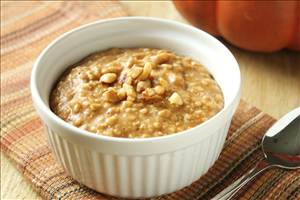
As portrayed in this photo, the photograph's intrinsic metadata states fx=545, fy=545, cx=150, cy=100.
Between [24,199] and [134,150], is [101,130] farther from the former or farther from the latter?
[24,199]

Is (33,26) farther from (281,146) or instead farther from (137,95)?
(281,146)

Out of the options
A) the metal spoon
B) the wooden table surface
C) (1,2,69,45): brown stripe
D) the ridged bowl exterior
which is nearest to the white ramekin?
the ridged bowl exterior

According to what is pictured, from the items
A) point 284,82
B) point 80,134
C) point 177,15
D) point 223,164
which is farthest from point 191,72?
point 177,15

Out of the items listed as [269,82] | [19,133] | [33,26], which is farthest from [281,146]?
[33,26]

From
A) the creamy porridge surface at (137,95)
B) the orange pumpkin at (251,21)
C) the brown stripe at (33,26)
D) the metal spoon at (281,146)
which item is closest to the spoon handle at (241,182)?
the metal spoon at (281,146)

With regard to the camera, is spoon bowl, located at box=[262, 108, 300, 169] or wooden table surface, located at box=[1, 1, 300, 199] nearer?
spoon bowl, located at box=[262, 108, 300, 169]

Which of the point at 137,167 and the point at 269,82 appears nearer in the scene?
the point at 137,167

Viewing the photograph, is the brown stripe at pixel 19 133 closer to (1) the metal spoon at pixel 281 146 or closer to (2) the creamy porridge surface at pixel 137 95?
(2) the creamy porridge surface at pixel 137 95

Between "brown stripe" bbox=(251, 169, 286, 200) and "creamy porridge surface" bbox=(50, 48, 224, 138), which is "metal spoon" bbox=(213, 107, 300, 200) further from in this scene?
"creamy porridge surface" bbox=(50, 48, 224, 138)
